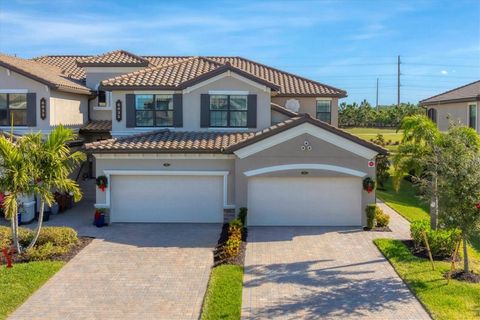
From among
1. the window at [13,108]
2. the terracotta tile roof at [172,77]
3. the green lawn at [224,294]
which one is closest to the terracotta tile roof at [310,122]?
the terracotta tile roof at [172,77]

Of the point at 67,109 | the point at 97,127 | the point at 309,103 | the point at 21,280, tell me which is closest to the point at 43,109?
the point at 67,109

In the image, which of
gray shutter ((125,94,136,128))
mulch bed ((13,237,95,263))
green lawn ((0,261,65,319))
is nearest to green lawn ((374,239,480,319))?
green lawn ((0,261,65,319))

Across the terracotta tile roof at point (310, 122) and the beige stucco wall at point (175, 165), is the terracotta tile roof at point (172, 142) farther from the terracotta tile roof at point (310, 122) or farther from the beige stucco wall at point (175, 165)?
the terracotta tile roof at point (310, 122)

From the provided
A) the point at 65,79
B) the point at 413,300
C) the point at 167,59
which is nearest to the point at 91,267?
the point at 413,300

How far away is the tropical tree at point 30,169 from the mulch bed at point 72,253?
71 centimetres

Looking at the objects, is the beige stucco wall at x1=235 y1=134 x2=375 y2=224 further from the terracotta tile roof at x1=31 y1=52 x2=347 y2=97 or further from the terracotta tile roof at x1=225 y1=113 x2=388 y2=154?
the terracotta tile roof at x1=31 y1=52 x2=347 y2=97

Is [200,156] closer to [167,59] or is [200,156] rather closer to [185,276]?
[185,276]

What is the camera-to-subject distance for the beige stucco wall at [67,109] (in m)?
23.8

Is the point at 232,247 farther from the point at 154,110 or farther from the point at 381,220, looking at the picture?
the point at 154,110

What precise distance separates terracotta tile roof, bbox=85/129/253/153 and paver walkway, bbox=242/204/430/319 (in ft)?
13.5

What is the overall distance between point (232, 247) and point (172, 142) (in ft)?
21.8

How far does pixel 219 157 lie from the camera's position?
808 inches

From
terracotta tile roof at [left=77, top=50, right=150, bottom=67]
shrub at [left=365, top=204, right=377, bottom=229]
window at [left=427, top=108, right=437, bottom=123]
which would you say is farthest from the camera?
window at [left=427, top=108, right=437, bottom=123]

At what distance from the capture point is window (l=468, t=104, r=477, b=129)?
2955 centimetres
